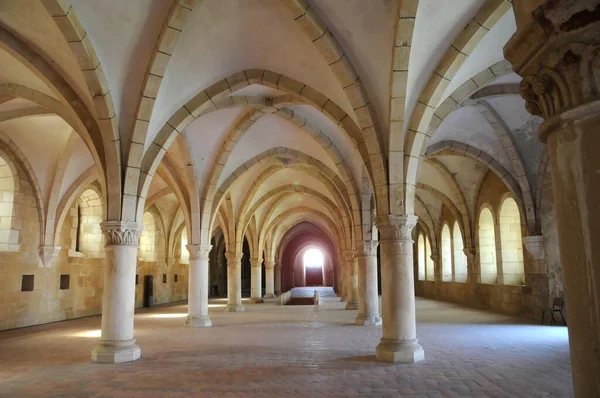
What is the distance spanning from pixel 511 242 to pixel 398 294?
8.27m

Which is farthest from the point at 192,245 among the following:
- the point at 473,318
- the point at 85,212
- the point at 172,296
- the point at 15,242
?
the point at 172,296

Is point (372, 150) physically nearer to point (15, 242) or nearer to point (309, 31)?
point (309, 31)

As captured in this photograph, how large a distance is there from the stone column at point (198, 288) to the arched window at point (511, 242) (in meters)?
8.50

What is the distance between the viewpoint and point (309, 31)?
6078 mm

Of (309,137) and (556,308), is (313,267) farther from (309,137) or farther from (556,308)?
(556,308)

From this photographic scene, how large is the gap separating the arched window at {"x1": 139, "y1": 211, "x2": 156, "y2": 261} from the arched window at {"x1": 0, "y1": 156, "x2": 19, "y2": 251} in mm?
7316

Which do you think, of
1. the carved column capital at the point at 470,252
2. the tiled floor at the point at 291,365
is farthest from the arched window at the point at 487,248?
the tiled floor at the point at 291,365

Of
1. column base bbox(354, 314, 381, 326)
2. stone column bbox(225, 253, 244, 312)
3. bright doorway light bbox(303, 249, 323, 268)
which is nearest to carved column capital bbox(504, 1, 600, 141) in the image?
column base bbox(354, 314, 381, 326)

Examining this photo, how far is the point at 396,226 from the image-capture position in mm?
6426

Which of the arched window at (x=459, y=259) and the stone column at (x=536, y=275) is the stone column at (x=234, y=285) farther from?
the stone column at (x=536, y=275)

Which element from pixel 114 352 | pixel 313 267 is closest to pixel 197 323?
pixel 114 352

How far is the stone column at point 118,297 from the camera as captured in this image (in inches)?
251

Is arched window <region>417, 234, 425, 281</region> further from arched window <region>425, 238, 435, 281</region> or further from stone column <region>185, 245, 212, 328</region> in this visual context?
stone column <region>185, 245, 212, 328</region>

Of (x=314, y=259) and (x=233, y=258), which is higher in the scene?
(x=314, y=259)
